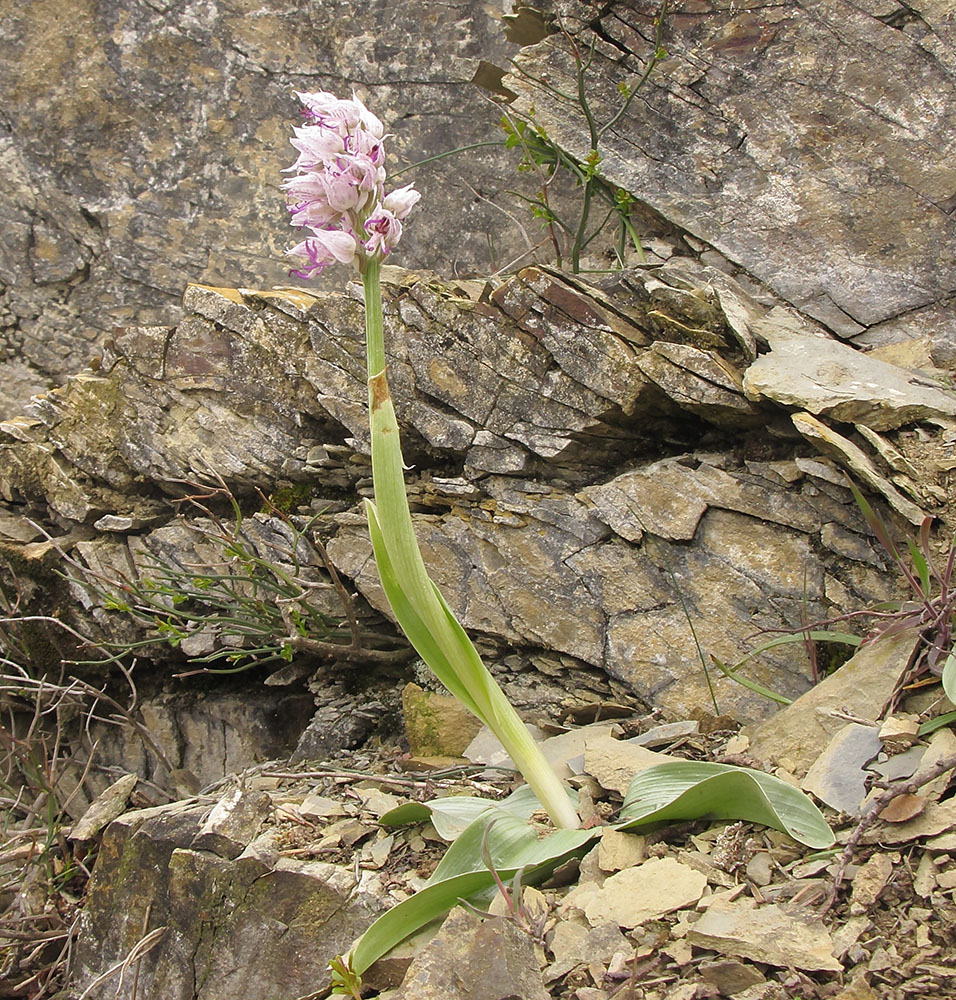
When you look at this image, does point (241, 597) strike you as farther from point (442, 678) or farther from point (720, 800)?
point (720, 800)

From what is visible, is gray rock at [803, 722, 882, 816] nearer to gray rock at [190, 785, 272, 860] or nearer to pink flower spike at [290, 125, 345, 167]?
gray rock at [190, 785, 272, 860]

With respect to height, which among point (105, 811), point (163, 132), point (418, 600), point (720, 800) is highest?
point (163, 132)

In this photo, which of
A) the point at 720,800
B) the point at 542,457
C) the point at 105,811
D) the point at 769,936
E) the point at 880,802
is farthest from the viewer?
the point at 542,457

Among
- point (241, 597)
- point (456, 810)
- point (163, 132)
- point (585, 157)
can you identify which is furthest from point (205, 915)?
point (163, 132)

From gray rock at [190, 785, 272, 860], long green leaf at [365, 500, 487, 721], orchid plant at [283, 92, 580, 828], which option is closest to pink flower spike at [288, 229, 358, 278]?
orchid plant at [283, 92, 580, 828]

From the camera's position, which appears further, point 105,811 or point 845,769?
point 105,811

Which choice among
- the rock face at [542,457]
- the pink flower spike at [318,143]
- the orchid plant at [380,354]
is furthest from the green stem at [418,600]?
the rock face at [542,457]

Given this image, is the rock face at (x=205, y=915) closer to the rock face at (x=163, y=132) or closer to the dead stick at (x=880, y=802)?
the dead stick at (x=880, y=802)
